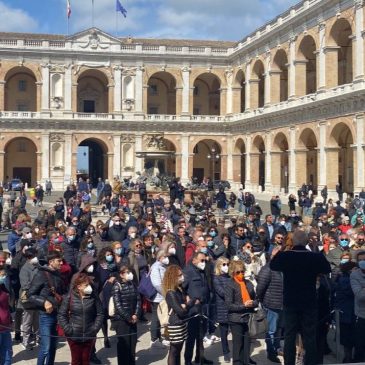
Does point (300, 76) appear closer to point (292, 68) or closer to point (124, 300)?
point (292, 68)

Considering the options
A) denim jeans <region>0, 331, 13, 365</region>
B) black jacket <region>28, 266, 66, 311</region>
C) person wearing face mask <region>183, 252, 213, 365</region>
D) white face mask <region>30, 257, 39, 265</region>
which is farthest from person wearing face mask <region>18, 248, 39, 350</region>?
person wearing face mask <region>183, 252, 213, 365</region>

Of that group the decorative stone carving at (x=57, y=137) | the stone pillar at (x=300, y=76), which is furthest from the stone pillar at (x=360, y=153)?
the decorative stone carving at (x=57, y=137)

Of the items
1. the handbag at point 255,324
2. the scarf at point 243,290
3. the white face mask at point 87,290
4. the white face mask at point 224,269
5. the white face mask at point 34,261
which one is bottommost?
the handbag at point 255,324

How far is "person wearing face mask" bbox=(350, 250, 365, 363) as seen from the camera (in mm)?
8625

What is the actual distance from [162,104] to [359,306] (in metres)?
50.2

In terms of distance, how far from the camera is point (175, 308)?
7.99 m

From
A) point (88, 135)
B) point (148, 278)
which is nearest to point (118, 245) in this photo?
point (148, 278)

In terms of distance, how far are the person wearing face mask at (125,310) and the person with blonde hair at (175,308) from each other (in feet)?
1.71

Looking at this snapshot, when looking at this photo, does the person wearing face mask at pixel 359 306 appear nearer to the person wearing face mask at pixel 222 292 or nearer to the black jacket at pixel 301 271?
the black jacket at pixel 301 271

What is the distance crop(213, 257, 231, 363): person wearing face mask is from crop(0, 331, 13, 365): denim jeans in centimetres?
312

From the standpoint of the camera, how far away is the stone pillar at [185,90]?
52969 mm

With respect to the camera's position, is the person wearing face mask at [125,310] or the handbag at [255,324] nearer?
the person wearing face mask at [125,310]

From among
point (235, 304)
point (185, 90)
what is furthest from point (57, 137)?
point (235, 304)

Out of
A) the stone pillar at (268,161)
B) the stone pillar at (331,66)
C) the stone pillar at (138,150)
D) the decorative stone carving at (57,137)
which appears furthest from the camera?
the stone pillar at (138,150)
